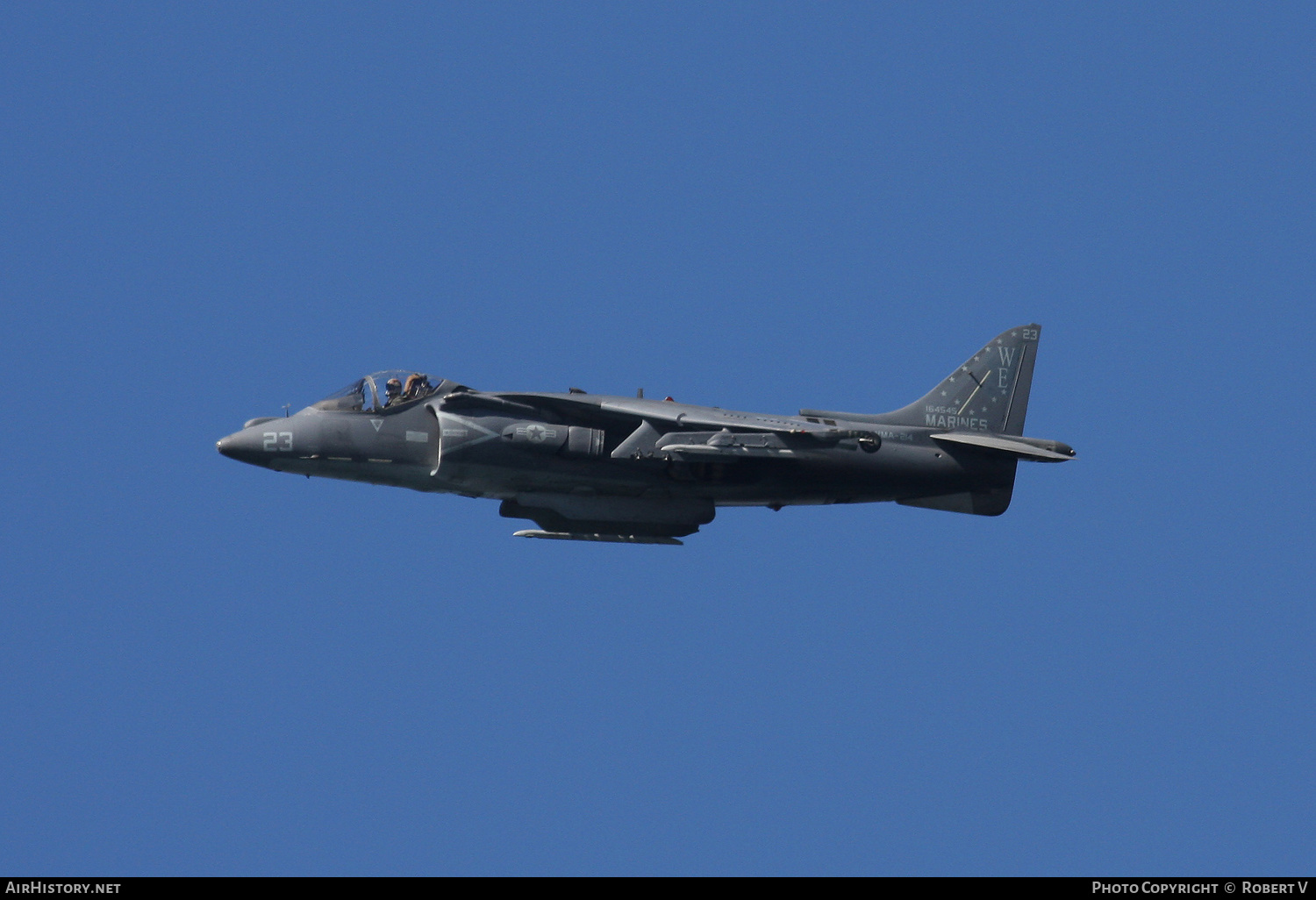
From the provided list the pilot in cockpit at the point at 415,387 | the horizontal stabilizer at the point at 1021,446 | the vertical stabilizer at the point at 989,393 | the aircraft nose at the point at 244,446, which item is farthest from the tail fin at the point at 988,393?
the aircraft nose at the point at 244,446

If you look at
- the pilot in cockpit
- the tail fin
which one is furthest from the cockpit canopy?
the tail fin

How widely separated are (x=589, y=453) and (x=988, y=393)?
7.27 m

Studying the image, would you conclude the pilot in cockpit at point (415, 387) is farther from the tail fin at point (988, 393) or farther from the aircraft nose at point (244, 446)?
the tail fin at point (988, 393)

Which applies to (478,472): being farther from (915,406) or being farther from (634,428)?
(915,406)

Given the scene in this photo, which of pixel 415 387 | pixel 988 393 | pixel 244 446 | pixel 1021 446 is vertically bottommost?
pixel 244 446

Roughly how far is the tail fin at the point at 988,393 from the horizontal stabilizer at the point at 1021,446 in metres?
0.57

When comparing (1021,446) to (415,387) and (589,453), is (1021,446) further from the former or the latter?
(415,387)

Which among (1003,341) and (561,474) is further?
(1003,341)

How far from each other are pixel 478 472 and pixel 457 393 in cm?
126

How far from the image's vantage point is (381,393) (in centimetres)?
2759

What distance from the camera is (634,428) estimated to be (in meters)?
27.8

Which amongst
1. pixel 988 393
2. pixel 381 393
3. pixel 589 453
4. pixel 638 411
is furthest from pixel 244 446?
pixel 988 393

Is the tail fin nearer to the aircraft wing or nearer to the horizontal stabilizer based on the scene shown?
the horizontal stabilizer
